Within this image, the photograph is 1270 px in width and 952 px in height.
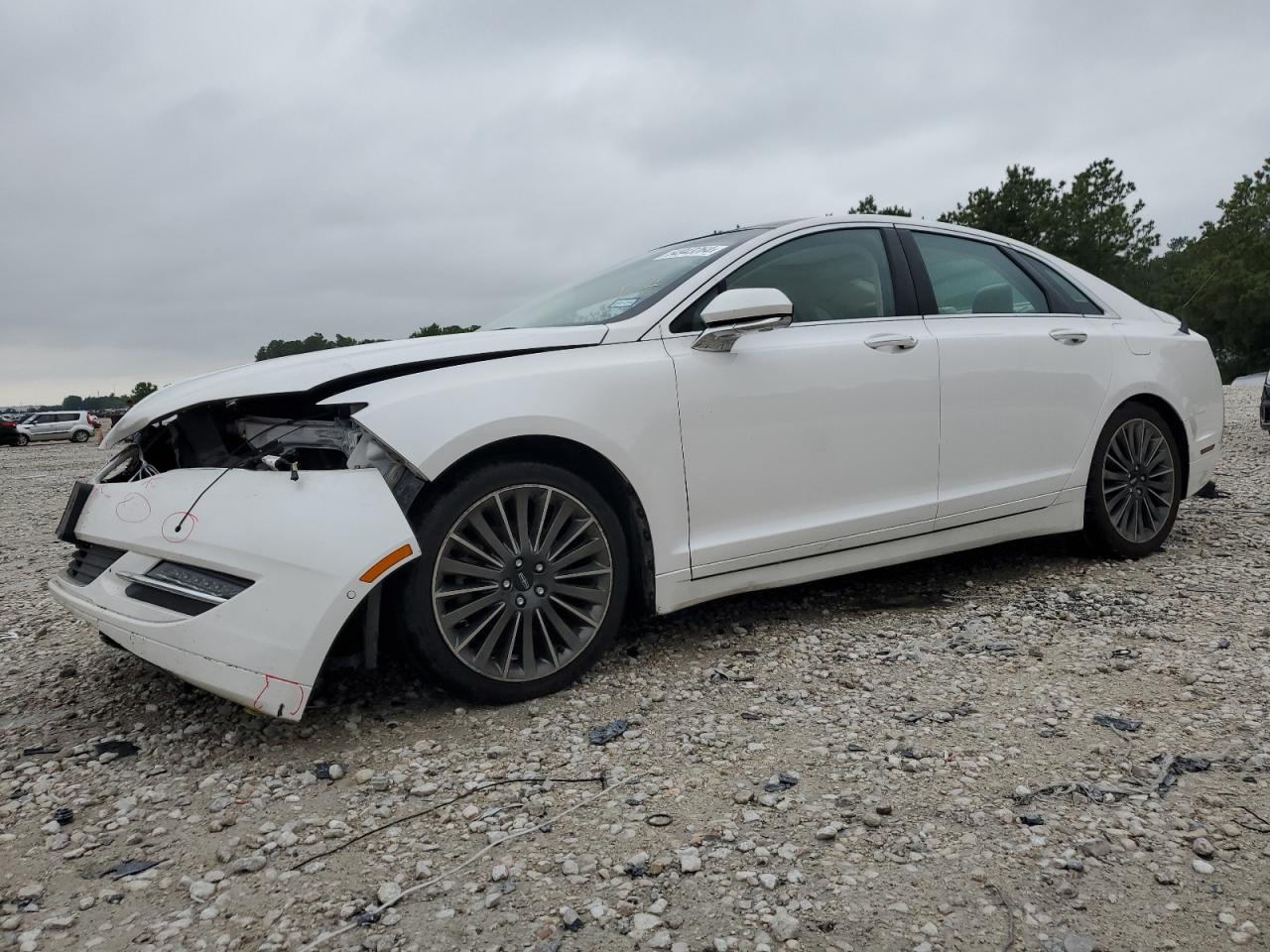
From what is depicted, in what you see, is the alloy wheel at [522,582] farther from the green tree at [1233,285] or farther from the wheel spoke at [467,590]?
the green tree at [1233,285]

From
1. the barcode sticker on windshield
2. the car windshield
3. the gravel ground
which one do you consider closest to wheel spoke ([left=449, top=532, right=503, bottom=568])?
the gravel ground

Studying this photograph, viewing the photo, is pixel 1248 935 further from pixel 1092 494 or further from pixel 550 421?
pixel 1092 494

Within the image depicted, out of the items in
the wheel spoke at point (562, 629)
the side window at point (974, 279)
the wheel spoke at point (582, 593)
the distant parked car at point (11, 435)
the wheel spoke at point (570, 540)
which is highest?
the side window at point (974, 279)

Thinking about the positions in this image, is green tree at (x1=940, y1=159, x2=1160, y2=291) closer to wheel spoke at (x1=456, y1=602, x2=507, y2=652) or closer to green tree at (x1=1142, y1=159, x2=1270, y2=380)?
green tree at (x1=1142, y1=159, x2=1270, y2=380)

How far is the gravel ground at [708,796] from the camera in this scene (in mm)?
2012

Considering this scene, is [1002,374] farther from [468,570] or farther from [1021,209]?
[1021,209]

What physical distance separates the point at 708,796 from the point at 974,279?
2.99 m

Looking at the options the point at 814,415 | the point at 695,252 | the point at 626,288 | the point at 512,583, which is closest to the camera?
the point at 512,583

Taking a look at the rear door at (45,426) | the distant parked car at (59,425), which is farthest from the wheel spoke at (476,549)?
the rear door at (45,426)

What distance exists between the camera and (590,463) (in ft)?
10.9

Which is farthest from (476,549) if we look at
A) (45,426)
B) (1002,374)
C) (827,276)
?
(45,426)

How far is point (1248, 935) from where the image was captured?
187 centimetres

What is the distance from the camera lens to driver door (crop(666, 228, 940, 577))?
11.3 ft

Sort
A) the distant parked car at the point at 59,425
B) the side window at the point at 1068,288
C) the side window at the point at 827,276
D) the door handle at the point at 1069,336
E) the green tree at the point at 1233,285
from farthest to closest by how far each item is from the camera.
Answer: the green tree at the point at 1233,285 < the distant parked car at the point at 59,425 < the side window at the point at 1068,288 < the door handle at the point at 1069,336 < the side window at the point at 827,276
